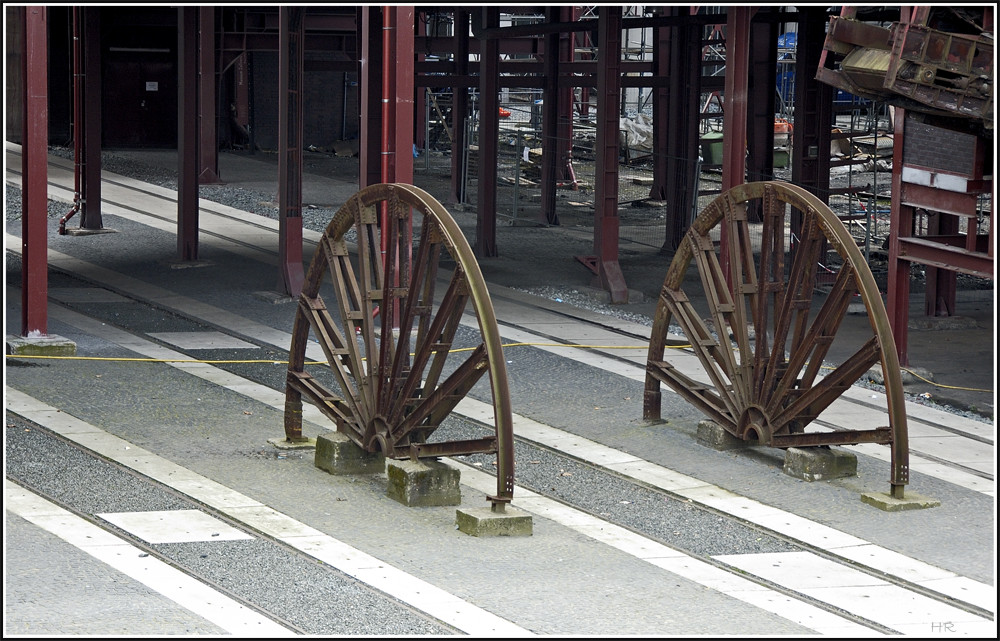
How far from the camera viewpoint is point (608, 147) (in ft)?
61.8

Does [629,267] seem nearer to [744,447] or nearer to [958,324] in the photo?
[958,324]

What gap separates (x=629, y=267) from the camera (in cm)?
2197

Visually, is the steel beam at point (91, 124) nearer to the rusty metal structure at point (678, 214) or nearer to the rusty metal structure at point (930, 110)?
the rusty metal structure at point (678, 214)

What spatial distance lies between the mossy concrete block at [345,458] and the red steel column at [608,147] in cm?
857

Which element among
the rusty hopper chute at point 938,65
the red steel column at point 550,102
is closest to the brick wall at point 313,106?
the red steel column at point 550,102

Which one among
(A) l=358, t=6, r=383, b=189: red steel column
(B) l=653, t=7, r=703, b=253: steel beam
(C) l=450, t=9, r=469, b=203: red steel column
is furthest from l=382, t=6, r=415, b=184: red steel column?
(C) l=450, t=9, r=469, b=203: red steel column

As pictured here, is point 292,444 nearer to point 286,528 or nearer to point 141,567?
point 286,528

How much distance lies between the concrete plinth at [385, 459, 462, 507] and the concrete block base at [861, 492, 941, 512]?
303 centimetres

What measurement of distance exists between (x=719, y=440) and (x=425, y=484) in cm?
293

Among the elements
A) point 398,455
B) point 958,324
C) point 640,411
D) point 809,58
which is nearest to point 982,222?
point 809,58

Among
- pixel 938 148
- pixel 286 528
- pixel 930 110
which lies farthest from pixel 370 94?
pixel 286 528

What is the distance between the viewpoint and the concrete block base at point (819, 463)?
10.6 metres

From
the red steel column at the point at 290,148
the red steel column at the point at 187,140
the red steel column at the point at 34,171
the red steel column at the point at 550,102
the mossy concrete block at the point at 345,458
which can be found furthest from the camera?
the red steel column at the point at 550,102

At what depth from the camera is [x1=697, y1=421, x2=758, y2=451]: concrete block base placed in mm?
11523
